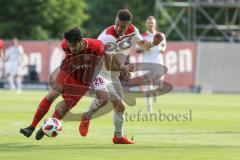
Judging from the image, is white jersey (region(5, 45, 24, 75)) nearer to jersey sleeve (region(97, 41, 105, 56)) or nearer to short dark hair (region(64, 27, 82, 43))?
jersey sleeve (region(97, 41, 105, 56))

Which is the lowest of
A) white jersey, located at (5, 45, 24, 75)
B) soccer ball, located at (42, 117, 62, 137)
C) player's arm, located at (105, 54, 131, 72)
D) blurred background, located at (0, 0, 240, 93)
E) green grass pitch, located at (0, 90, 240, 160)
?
blurred background, located at (0, 0, 240, 93)

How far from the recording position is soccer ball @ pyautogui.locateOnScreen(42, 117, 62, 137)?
497 inches

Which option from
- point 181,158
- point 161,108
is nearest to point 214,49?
point 161,108

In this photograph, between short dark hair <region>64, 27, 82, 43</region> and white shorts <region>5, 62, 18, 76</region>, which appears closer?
short dark hair <region>64, 27, 82, 43</region>

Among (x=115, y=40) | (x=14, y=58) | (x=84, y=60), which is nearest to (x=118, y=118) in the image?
(x=84, y=60)

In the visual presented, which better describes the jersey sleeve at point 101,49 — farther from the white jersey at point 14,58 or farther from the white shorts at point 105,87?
the white jersey at point 14,58

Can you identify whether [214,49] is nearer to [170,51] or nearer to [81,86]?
[170,51]

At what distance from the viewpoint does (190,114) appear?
20.8 meters

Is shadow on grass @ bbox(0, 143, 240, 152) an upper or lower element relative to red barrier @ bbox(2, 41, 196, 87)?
upper

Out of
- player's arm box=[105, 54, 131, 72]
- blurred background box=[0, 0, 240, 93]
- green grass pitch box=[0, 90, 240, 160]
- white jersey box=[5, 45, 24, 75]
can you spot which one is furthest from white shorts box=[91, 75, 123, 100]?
white jersey box=[5, 45, 24, 75]

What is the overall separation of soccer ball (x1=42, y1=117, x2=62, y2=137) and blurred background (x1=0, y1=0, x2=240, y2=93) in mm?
15658

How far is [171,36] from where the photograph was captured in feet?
201

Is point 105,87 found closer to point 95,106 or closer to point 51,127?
point 95,106

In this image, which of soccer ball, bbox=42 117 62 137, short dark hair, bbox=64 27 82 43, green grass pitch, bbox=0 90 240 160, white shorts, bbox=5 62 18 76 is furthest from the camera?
white shorts, bbox=5 62 18 76
